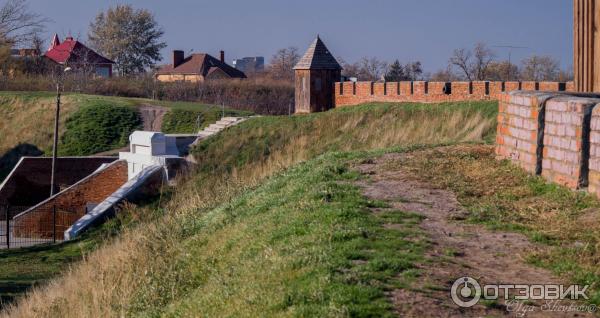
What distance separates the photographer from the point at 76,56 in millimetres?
69250

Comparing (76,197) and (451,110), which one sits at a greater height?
(451,110)

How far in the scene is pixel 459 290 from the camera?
5797mm

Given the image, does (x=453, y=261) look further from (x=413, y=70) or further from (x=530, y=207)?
(x=413, y=70)

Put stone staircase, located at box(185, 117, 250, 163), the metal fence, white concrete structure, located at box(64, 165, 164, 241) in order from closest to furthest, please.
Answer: white concrete structure, located at box(64, 165, 164, 241) < the metal fence < stone staircase, located at box(185, 117, 250, 163)

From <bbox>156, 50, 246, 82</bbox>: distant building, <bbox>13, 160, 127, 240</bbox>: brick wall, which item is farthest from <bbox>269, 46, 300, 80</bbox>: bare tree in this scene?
<bbox>13, 160, 127, 240</bbox>: brick wall

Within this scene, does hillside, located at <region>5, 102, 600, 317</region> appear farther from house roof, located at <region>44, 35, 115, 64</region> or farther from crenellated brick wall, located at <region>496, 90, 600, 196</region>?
house roof, located at <region>44, 35, 115, 64</region>

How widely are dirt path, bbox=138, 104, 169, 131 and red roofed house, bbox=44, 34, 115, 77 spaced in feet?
61.5

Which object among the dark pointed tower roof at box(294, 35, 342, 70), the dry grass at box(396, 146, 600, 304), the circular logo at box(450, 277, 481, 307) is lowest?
the circular logo at box(450, 277, 481, 307)

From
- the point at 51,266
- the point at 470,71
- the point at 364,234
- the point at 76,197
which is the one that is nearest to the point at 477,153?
the point at 364,234

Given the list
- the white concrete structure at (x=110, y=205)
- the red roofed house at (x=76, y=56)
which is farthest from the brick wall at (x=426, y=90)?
the red roofed house at (x=76, y=56)

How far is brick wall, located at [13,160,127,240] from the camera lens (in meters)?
27.6

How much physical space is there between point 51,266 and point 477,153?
11.7m

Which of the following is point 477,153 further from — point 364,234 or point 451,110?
point 451,110

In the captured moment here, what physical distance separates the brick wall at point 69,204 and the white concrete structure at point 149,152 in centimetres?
64
